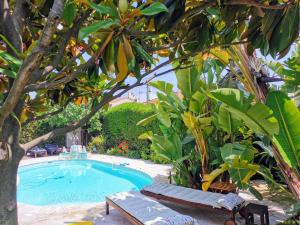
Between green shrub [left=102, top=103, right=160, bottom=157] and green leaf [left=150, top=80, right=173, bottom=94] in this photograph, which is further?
green shrub [left=102, top=103, right=160, bottom=157]

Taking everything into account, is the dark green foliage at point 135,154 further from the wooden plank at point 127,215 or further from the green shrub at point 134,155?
the wooden plank at point 127,215

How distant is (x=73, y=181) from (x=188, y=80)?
10566 mm

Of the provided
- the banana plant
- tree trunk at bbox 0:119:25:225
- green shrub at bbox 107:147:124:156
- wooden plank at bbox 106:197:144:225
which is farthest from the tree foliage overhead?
green shrub at bbox 107:147:124:156

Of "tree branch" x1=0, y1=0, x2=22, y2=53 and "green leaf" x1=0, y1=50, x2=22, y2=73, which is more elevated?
"tree branch" x1=0, y1=0, x2=22, y2=53

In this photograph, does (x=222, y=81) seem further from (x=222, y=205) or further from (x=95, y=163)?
(x=95, y=163)

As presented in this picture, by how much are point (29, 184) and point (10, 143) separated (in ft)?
47.1

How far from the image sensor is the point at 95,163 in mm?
19094

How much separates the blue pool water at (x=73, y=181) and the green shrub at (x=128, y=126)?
140 inches

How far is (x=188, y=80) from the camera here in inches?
334

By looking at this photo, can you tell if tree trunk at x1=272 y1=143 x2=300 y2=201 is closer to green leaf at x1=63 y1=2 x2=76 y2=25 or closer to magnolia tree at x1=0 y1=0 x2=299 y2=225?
magnolia tree at x1=0 y1=0 x2=299 y2=225

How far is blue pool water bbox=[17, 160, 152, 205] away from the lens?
1147 cm

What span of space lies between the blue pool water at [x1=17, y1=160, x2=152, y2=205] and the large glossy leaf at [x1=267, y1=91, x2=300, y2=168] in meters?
8.24

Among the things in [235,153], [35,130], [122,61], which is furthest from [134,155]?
[122,61]

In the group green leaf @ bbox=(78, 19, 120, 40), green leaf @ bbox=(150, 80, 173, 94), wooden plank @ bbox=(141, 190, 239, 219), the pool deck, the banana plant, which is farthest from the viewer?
green leaf @ bbox=(150, 80, 173, 94)
